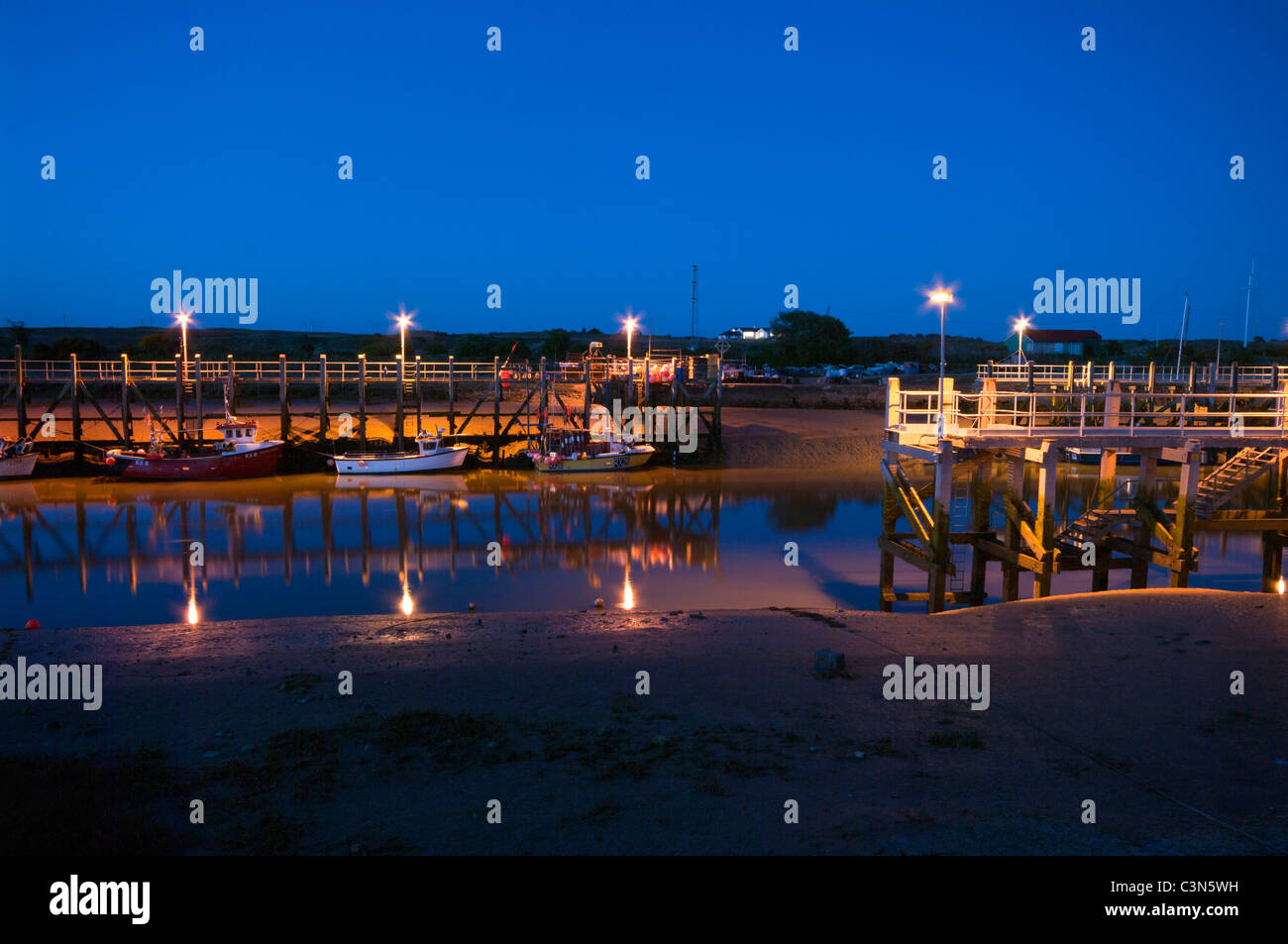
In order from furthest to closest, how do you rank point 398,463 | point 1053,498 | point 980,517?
point 398,463 → point 980,517 → point 1053,498

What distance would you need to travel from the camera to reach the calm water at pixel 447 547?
20656mm

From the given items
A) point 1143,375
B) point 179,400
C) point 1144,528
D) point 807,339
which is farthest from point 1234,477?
point 807,339

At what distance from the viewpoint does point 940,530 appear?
17906 millimetres

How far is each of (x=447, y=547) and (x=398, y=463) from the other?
15.5 m

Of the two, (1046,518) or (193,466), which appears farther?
(193,466)

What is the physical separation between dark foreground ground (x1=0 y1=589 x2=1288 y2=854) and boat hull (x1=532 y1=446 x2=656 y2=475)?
87.1 feet

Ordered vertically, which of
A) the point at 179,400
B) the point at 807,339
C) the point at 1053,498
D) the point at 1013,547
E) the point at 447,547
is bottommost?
the point at 447,547

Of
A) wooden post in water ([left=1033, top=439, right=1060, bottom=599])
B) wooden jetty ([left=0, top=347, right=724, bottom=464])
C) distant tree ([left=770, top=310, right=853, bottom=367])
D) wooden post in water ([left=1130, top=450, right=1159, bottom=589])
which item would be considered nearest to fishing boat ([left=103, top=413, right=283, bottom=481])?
wooden jetty ([left=0, top=347, right=724, bottom=464])

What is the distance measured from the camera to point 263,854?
23.4 feet

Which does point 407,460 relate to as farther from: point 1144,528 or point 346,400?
point 1144,528

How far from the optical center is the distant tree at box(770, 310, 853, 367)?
103m
